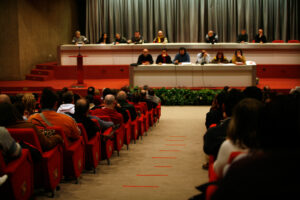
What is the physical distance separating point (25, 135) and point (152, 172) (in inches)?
68.4

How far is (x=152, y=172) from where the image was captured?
15.3 feet

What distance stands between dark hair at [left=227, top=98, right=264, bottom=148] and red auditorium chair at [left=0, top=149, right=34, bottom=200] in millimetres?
1657

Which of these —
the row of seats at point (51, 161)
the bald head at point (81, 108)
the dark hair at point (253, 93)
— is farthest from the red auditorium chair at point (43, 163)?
the dark hair at point (253, 93)

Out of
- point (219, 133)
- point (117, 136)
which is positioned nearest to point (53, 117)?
point (117, 136)

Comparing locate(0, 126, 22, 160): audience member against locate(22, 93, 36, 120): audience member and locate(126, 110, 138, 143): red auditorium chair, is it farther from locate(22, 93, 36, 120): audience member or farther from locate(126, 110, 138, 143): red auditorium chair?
locate(126, 110, 138, 143): red auditorium chair

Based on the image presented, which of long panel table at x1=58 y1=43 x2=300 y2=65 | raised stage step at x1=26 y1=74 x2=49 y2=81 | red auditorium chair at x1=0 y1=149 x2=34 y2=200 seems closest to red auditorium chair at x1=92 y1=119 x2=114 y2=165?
red auditorium chair at x1=0 y1=149 x2=34 y2=200

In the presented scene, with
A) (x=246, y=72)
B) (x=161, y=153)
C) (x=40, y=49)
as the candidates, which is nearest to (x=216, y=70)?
(x=246, y=72)

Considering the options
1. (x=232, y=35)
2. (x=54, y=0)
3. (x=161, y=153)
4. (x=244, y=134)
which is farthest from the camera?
(x=232, y=35)

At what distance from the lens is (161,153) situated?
5.66m

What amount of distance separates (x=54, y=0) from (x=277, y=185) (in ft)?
49.9

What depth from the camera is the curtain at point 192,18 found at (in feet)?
57.3

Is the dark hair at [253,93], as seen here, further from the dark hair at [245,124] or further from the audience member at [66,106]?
the audience member at [66,106]

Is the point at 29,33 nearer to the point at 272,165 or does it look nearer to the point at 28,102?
the point at 28,102

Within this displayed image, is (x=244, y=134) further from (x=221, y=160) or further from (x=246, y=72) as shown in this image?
(x=246, y=72)
